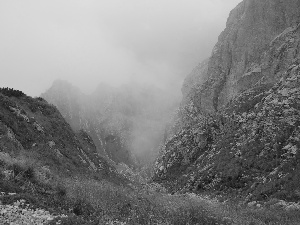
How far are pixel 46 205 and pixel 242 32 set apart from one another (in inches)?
5108

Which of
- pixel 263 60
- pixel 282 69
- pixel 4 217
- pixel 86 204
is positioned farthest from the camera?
pixel 263 60

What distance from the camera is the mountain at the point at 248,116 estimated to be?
5519cm

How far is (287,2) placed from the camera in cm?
11719

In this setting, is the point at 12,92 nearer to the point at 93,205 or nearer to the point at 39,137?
the point at 39,137

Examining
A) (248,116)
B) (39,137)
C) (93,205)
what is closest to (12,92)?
(39,137)

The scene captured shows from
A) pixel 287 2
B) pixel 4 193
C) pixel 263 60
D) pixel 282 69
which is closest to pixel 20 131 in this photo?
pixel 4 193

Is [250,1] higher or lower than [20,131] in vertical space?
higher

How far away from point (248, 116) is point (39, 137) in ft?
194

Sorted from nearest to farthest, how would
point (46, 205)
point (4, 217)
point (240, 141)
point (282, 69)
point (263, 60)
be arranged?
point (4, 217), point (46, 205), point (240, 141), point (282, 69), point (263, 60)

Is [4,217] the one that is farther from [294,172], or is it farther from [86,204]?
[294,172]

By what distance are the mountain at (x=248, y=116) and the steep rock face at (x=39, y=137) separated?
26.8m

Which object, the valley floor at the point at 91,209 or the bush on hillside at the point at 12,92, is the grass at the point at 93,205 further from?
the bush on hillside at the point at 12,92

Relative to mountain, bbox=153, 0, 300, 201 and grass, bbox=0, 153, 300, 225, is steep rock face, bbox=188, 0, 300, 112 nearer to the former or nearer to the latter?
mountain, bbox=153, 0, 300, 201

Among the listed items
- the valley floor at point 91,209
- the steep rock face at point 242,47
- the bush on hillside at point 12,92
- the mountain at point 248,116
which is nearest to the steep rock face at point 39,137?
the bush on hillside at point 12,92
